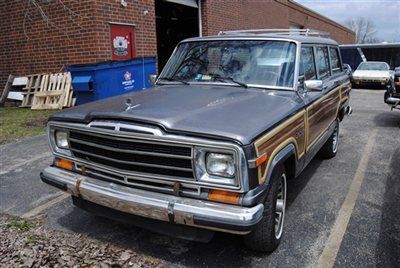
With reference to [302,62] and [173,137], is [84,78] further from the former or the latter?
[173,137]

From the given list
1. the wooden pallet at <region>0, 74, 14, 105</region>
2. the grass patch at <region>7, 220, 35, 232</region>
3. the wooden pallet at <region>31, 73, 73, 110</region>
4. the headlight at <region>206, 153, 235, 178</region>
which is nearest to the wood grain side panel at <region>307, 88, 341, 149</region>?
the headlight at <region>206, 153, 235, 178</region>

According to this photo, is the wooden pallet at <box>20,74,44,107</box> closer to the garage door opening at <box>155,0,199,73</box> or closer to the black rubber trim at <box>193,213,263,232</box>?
the garage door opening at <box>155,0,199,73</box>

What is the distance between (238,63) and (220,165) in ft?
5.80

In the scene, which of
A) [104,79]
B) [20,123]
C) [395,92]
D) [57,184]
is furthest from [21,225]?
[395,92]

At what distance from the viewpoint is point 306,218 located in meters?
4.05

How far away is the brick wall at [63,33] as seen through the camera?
943 centimetres

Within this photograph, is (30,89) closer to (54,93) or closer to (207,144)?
(54,93)

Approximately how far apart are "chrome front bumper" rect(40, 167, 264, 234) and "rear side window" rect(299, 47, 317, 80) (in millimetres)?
2055

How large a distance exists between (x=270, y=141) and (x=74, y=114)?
170cm

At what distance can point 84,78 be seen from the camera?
8.13 m

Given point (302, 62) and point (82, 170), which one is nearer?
point (82, 170)

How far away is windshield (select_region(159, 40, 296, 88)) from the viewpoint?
409cm

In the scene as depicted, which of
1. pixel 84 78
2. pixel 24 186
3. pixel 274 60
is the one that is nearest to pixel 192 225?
pixel 274 60

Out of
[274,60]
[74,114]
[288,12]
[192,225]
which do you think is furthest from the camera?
[288,12]
